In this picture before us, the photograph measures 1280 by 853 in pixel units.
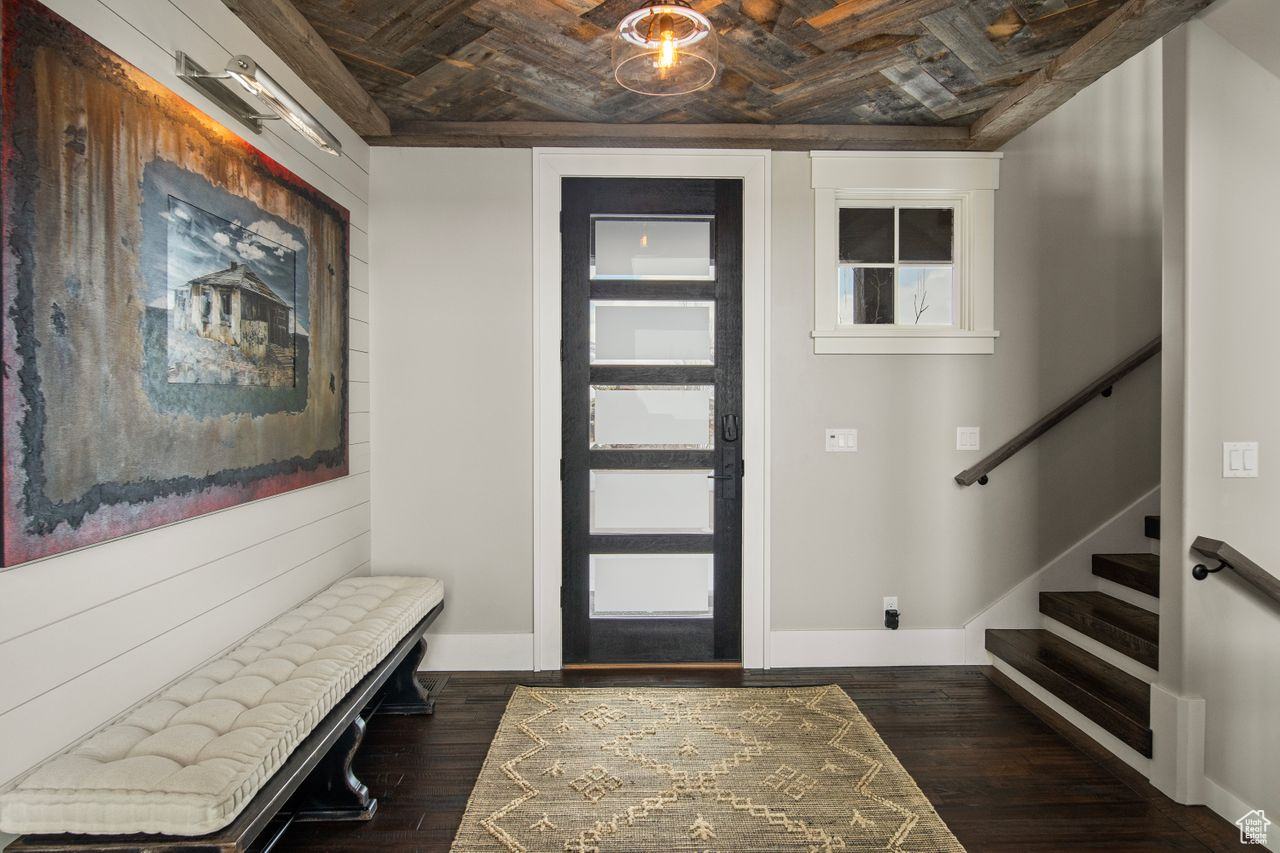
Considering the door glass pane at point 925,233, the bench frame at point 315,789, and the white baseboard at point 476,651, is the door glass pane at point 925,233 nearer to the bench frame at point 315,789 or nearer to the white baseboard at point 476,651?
the white baseboard at point 476,651

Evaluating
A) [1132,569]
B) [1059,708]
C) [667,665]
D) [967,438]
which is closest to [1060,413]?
[967,438]

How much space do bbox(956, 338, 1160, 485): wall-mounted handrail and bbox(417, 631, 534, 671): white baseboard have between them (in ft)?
7.48

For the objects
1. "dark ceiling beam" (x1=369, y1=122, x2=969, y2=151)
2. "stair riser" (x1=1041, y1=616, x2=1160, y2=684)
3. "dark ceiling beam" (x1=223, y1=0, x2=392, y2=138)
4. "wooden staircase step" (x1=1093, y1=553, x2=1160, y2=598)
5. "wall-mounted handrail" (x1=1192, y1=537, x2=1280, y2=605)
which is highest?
"dark ceiling beam" (x1=369, y1=122, x2=969, y2=151)

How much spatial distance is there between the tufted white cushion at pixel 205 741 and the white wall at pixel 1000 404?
2042 mm

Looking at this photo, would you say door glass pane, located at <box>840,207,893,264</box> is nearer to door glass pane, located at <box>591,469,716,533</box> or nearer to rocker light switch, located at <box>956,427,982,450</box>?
rocker light switch, located at <box>956,427,982,450</box>

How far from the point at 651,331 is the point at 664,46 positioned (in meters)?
1.39

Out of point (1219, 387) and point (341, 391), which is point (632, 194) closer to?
point (341, 391)

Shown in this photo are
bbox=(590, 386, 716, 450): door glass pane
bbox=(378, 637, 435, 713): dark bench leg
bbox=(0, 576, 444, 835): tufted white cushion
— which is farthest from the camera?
bbox=(590, 386, 716, 450): door glass pane

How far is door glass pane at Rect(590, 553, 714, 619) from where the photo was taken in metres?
3.24

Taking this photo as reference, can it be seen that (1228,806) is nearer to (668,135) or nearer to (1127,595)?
(1127,595)

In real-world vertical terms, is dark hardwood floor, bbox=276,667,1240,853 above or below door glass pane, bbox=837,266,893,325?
below

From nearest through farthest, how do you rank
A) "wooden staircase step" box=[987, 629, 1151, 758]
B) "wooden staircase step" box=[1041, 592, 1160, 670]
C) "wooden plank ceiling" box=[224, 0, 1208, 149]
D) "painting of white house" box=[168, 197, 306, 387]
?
"painting of white house" box=[168, 197, 306, 387] → "wooden plank ceiling" box=[224, 0, 1208, 149] → "wooden staircase step" box=[987, 629, 1151, 758] → "wooden staircase step" box=[1041, 592, 1160, 670]

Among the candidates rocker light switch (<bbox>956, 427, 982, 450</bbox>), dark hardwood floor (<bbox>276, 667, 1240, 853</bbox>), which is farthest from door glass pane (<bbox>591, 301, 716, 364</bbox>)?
dark hardwood floor (<bbox>276, 667, 1240, 853</bbox>)

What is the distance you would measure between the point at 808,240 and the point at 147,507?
2.77 meters
